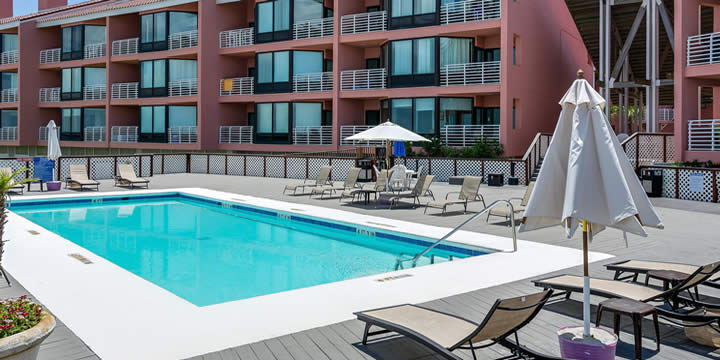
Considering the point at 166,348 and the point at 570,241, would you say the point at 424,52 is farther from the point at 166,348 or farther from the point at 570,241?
the point at 166,348

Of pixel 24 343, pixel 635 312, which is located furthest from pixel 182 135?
pixel 635 312

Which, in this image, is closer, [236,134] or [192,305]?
[192,305]

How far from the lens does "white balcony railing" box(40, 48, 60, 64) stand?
43.2 metres

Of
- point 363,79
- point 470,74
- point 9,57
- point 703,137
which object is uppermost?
point 9,57

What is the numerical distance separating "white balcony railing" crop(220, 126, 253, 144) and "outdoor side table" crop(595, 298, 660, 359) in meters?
30.8

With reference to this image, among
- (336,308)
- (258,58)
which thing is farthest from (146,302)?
(258,58)

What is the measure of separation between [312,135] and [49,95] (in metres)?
24.0

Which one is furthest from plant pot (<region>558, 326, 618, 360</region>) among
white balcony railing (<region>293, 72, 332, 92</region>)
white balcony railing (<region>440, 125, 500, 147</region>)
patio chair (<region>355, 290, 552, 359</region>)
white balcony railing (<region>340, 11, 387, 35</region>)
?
white balcony railing (<region>293, 72, 332, 92</region>)

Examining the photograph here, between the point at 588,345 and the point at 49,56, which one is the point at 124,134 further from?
the point at 588,345

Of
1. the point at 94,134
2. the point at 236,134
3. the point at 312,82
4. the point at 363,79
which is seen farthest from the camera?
the point at 94,134

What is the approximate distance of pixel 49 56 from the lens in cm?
4356

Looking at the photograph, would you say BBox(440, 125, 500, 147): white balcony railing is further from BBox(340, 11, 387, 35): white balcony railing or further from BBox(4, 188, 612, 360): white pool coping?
BBox(4, 188, 612, 360): white pool coping

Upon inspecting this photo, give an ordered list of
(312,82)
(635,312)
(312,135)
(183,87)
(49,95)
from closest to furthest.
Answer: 1. (635,312)
2. (312,135)
3. (312,82)
4. (183,87)
5. (49,95)

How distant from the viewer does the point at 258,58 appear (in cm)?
3375
